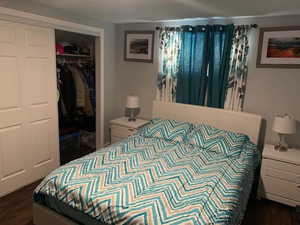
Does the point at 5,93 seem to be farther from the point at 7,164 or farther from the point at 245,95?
the point at 245,95

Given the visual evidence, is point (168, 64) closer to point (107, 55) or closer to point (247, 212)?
point (107, 55)

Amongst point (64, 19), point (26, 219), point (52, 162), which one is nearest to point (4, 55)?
→ point (64, 19)

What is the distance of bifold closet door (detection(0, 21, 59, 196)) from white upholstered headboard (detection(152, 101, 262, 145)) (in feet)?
5.24

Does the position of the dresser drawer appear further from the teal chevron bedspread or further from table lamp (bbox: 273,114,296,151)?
table lamp (bbox: 273,114,296,151)

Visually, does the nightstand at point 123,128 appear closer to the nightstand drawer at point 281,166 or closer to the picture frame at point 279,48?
the nightstand drawer at point 281,166

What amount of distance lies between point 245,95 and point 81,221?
2471 mm

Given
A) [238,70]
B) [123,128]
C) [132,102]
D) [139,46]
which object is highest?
[139,46]

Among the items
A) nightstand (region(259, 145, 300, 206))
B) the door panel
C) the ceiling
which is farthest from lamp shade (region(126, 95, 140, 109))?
nightstand (region(259, 145, 300, 206))

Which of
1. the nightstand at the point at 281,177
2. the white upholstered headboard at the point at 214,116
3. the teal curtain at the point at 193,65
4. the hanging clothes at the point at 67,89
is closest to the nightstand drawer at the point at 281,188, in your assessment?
the nightstand at the point at 281,177

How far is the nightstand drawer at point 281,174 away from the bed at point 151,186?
0.16 m

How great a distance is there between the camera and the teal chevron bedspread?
1533 millimetres

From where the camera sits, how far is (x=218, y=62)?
122 inches

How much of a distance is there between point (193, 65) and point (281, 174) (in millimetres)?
1777

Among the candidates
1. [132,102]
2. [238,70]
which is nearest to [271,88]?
[238,70]
